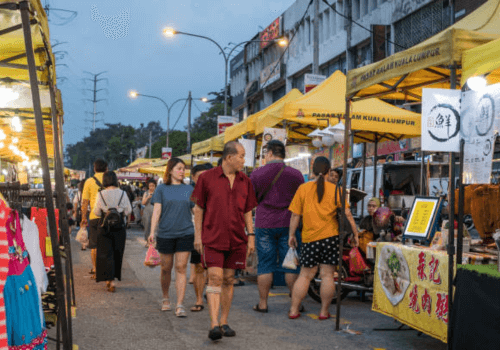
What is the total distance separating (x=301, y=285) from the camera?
7699 mm

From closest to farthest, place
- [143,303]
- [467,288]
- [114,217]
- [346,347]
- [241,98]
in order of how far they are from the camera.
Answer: [467,288] → [346,347] → [143,303] → [114,217] → [241,98]

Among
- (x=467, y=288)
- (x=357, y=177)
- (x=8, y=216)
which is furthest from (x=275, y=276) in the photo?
(x=357, y=177)

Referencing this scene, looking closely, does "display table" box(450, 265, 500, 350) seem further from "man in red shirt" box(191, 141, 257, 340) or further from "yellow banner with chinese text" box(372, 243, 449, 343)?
"man in red shirt" box(191, 141, 257, 340)

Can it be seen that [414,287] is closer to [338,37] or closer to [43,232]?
[43,232]

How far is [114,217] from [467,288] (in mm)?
5975

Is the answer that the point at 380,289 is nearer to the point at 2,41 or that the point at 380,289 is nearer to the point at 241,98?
the point at 2,41

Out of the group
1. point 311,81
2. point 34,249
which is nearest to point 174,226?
point 34,249

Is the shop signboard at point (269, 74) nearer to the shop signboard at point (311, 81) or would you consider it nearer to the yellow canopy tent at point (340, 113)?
the shop signboard at point (311, 81)

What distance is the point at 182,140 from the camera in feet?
271

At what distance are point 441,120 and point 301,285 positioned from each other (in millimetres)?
2974

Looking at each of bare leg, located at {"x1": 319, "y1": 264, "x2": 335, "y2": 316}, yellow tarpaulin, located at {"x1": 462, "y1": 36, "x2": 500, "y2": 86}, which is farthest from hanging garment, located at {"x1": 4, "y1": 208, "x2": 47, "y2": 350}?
bare leg, located at {"x1": 319, "y1": 264, "x2": 335, "y2": 316}

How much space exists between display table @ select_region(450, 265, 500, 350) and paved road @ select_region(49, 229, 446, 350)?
1.33 m

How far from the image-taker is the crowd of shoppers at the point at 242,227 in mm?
6695

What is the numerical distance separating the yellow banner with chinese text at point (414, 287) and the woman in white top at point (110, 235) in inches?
168
